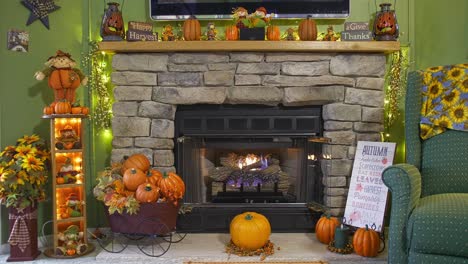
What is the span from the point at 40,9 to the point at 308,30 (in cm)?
192

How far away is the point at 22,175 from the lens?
107 inches

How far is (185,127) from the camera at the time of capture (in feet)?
10.8

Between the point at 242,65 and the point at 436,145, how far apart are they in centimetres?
141

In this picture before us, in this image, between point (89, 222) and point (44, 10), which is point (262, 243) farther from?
point (44, 10)

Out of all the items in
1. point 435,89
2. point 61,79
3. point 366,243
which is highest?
point 61,79

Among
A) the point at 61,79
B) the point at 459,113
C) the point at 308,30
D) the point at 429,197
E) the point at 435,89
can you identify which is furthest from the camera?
the point at 308,30

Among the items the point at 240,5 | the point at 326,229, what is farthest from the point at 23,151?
the point at 326,229

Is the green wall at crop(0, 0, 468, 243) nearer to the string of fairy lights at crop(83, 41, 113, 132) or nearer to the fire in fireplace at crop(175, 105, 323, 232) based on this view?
the string of fairy lights at crop(83, 41, 113, 132)

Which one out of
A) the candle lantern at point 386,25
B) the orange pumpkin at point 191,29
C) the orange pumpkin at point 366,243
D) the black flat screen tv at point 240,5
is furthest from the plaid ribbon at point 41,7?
the orange pumpkin at point 366,243

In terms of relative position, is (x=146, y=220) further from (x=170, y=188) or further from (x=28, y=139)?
(x=28, y=139)

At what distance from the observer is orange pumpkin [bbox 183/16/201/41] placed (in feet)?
10.2

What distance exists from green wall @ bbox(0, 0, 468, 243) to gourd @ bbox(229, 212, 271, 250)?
1204 mm

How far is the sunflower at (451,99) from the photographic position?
8.50ft

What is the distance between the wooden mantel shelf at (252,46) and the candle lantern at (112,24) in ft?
0.23
